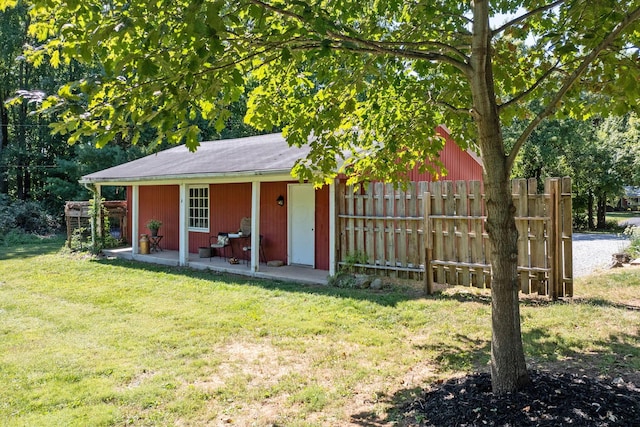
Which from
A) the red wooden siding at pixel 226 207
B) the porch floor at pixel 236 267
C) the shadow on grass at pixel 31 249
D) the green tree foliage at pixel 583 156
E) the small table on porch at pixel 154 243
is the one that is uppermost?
the green tree foliage at pixel 583 156

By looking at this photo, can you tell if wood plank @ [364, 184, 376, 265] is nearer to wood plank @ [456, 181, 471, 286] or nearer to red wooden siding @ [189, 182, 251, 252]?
wood plank @ [456, 181, 471, 286]

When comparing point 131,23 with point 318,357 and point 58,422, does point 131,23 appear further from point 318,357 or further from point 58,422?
point 318,357

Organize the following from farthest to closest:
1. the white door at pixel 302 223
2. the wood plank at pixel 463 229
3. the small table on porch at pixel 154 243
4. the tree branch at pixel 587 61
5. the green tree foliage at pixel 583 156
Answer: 1. the green tree foliage at pixel 583 156
2. the small table on porch at pixel 154 243
3. the white door at pixel 302 223
4. the wood plank at pixel 463 229
5. the tree branch at pixel 587 61

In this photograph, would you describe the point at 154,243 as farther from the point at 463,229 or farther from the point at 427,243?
the point at 463,229

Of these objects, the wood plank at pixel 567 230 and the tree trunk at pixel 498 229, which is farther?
the wood plank at pixel 567 230

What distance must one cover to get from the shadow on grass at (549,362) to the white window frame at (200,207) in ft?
31.7

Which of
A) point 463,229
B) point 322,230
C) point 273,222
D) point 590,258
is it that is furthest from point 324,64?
point 590,258

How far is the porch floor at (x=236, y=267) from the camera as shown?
363 inches

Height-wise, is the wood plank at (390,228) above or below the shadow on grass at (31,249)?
above

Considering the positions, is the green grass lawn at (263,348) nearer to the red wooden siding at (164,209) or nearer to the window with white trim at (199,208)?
the window with white trim at (199,208)

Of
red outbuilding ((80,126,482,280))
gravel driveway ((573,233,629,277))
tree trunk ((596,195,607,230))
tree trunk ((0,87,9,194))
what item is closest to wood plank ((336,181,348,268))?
red outbuilding ((80,126,482,280))

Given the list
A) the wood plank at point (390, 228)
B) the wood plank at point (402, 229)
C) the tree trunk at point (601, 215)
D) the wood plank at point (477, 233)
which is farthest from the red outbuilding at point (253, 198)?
the tree trunk at point (601, 215)

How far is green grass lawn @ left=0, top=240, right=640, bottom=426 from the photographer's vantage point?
3594mm

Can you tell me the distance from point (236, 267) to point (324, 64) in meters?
7.22
